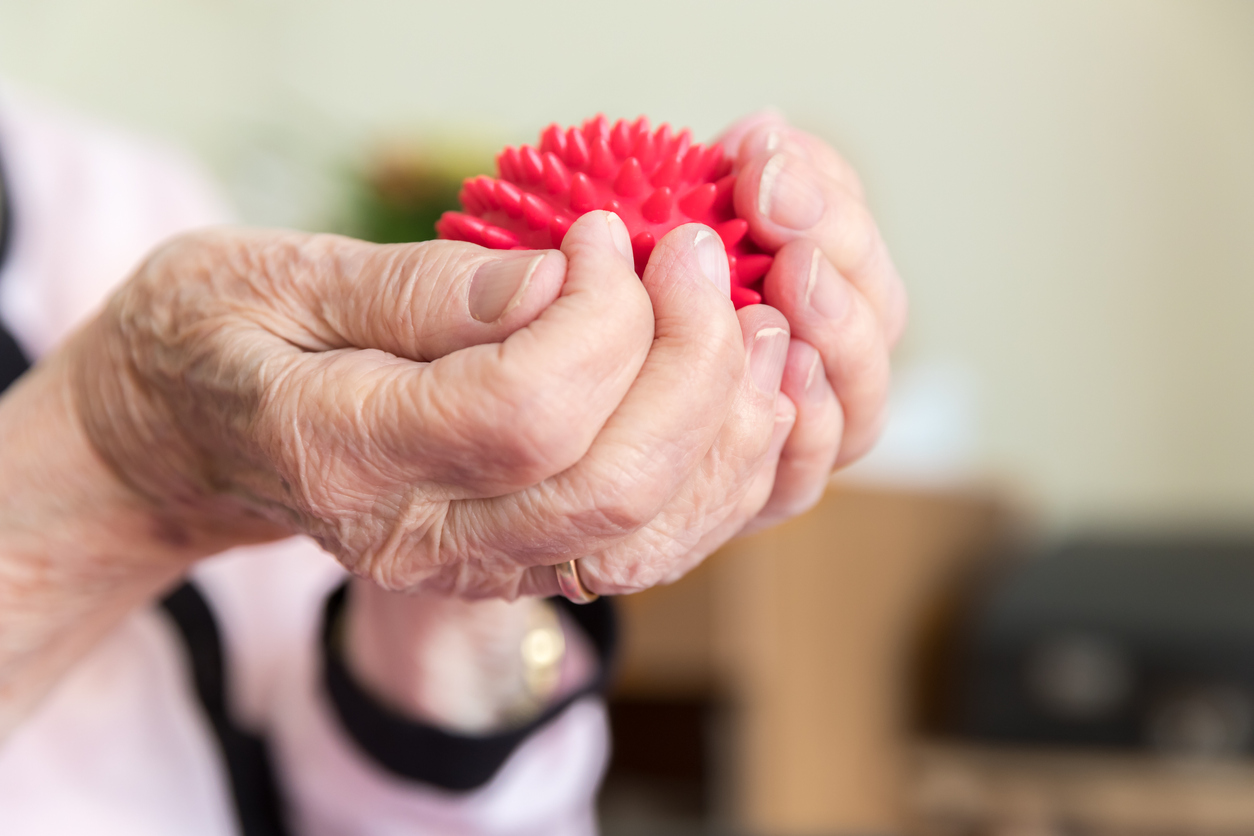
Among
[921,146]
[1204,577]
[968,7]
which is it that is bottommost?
[1204,577]

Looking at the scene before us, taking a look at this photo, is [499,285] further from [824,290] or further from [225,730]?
[225,730]

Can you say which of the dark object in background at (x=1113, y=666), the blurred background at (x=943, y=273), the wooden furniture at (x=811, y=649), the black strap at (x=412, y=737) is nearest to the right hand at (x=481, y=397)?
the black strap at (x=412, y=737)

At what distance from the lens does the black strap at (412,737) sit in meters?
0.54

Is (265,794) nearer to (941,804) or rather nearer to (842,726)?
(842,726)

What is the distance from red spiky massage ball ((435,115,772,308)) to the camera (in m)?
0.34

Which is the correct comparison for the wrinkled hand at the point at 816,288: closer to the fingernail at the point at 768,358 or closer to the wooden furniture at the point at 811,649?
the fingernail at the point at 768,358

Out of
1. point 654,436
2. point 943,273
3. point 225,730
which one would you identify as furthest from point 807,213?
point 943,273

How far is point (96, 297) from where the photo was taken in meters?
0.69

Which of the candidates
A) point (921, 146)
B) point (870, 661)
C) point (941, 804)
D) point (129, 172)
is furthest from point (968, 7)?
point (129, 172)

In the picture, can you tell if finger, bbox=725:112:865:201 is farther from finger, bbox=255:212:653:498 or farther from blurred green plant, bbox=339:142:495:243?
blurred green plant, bbox=339:142:495:243

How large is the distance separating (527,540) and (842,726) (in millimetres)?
1216

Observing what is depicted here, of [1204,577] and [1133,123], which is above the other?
[1133,123]

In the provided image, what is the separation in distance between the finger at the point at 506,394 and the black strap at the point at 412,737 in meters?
0.30

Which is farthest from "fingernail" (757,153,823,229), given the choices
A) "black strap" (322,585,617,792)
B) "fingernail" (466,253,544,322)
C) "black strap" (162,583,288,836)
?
"black strap" (162,583,288,836)
